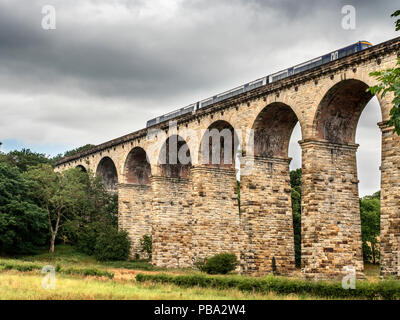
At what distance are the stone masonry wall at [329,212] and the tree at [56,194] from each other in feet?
83.0

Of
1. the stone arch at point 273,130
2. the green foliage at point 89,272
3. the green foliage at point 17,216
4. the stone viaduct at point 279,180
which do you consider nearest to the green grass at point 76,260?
the green foliage at point 17,216

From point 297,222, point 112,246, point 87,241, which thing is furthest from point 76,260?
point 297,222

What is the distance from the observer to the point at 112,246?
45.7 metres

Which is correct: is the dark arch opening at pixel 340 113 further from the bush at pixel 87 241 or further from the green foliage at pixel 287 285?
the bush at pixel 87 241

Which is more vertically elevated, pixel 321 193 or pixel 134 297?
pixel 321 193

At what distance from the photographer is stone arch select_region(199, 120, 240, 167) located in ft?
124

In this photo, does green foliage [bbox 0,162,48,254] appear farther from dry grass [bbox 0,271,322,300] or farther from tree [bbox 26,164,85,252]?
dry grass [bbox 0,271,322,300]

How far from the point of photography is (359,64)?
26.2 meters

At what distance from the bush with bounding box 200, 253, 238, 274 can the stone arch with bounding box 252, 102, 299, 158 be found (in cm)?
683

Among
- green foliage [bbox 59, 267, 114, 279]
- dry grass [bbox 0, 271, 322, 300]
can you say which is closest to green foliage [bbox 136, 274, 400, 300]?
dry grass [bbox 0, 271, 322, 300]

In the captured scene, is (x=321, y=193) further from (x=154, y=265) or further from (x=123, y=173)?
(x=123, y=173)
